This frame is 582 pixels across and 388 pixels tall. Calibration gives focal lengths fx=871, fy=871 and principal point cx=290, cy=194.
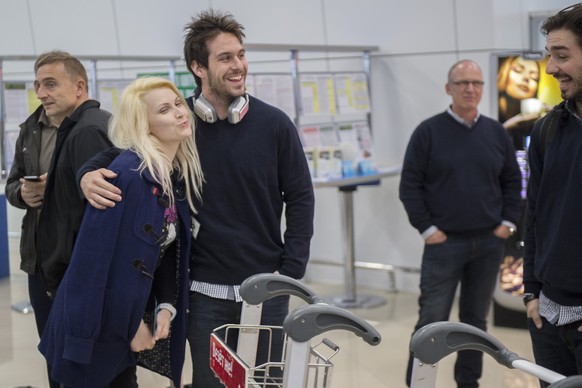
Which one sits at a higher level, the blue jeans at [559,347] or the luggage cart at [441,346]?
the luggage cart at [441,346]

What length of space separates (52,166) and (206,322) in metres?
1.00

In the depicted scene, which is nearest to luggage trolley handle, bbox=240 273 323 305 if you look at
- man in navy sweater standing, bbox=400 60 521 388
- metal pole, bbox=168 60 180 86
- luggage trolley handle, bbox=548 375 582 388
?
luggage trolley handle, bbox=548 375 582 388

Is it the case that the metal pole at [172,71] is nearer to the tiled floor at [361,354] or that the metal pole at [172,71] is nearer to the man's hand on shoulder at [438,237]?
the tiled floor at [361,354]

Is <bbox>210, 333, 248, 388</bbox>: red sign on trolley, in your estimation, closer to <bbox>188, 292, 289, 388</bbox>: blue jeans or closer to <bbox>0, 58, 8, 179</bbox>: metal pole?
<bbox>188, 292, 289, 388</bbox>: blue jeans

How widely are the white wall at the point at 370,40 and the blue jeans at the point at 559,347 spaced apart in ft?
13.0

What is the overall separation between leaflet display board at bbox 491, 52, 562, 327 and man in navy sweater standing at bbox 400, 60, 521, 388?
3.46ft

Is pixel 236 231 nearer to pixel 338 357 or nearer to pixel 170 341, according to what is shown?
pixel 170 341

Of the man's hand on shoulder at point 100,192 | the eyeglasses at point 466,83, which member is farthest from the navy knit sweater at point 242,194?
the eyeglasses at point 466,83

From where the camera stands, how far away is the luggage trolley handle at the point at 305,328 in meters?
1.92

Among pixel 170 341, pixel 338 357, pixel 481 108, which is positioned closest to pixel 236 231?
pixel 170 341

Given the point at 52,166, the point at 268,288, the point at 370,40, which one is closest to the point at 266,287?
the point at 268,288

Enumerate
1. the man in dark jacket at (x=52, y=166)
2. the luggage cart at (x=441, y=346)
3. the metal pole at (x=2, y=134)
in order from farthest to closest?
1. the metal pole at (x=2, y=134)
2. the man in dark jacket at (x=52, y=166)
3. the luggage cart at (x=441, y=346)

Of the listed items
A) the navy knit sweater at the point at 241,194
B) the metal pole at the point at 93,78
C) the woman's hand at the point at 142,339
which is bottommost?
the woman's hand at the point at 142,339

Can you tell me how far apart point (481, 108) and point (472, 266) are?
7.66ft
